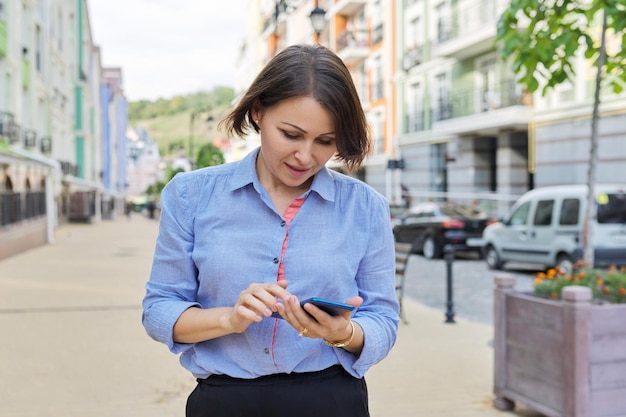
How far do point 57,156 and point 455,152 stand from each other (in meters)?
22.0

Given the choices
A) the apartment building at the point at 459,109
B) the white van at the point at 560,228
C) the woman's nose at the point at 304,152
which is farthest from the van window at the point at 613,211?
the woman's nose at the point at 304,152

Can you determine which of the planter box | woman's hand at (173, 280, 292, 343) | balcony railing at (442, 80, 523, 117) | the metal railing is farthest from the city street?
the metal railing

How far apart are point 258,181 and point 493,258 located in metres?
15.1

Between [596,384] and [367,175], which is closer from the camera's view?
[596,384]

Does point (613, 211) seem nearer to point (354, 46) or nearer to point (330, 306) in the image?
point (330, 306)

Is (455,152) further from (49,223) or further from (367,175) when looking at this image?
→ (49,223)

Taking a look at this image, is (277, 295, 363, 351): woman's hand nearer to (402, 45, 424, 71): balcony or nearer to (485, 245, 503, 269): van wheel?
(485, 245, 503, 269): van wheel

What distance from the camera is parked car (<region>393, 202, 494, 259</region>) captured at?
Answer: 61.4 feet

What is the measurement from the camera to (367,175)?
40.7 metres

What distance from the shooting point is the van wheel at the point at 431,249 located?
1894cm

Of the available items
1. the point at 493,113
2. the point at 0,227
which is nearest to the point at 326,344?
the point at 0,227

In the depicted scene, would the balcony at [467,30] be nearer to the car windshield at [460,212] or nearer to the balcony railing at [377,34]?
the car windshield at [460,212]

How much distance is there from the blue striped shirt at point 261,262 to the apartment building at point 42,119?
18.7 meters

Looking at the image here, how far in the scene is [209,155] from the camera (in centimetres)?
2297
